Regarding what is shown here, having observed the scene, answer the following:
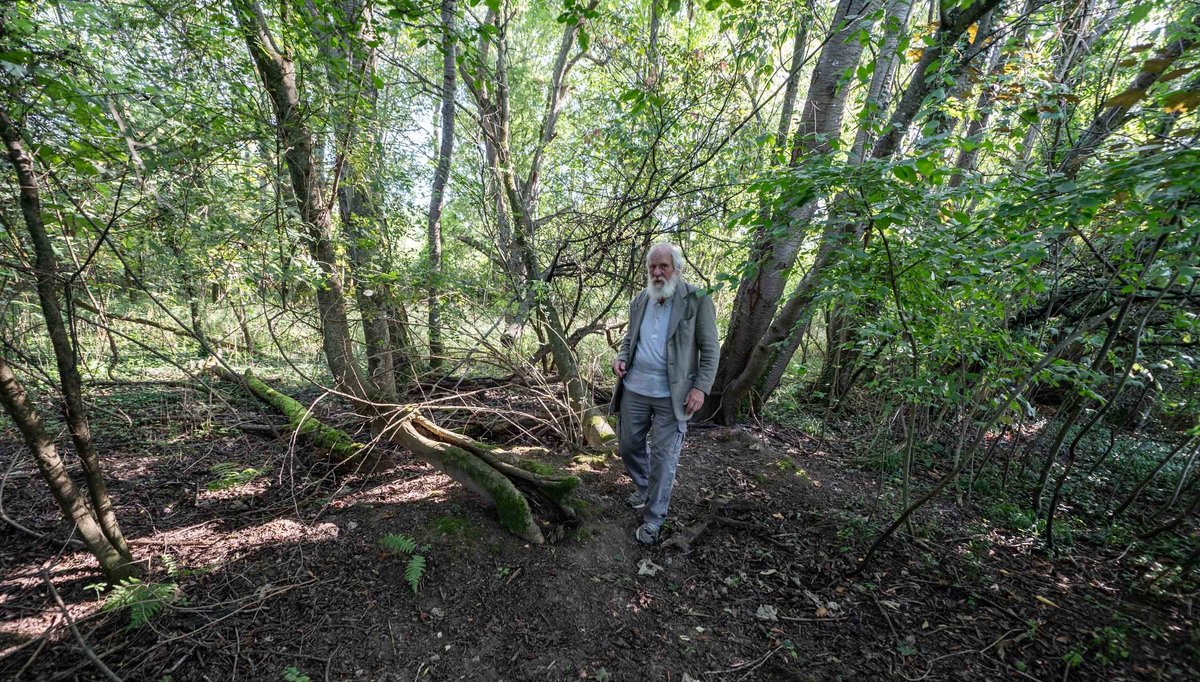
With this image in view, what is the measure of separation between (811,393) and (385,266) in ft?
23.1

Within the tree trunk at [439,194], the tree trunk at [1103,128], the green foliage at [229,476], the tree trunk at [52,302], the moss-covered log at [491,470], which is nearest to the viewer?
the tree trunk at [52,302]

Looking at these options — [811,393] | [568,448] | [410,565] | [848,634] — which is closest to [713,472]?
[568,448]

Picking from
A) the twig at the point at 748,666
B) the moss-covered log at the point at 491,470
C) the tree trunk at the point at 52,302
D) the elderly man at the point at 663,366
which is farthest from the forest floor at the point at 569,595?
the tree trunk at the point at 52,302

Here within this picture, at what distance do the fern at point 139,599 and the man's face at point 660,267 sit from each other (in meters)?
3.63

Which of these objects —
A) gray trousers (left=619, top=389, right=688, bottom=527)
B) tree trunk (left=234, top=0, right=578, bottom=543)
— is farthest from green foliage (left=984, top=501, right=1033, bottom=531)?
tree trunk (left=234, top=0, right=578, bottom=543)

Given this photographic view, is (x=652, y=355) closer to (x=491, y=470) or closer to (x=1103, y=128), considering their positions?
(x=491, y=470)

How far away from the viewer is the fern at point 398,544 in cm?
290

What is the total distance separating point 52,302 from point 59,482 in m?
0.94

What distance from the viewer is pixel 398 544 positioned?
2916 millimetres

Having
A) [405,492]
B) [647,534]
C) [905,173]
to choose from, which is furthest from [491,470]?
[905,173]

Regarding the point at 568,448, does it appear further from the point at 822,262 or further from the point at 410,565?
the point at 822,262

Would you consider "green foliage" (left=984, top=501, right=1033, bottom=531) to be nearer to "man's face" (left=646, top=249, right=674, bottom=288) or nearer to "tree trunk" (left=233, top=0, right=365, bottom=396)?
"man's face" (left=646, top=249, right=674, bottom=288)

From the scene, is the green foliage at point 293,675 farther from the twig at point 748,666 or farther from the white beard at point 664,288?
the white beard at point 664,288

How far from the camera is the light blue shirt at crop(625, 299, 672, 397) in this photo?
321 centimetres
